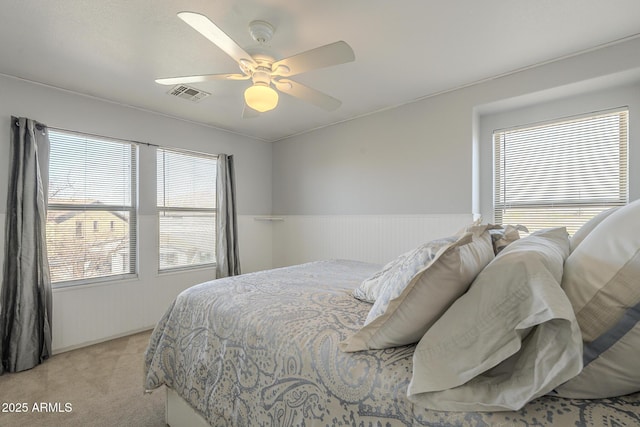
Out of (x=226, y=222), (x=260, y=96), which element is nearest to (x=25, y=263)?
(x=226, y=222)

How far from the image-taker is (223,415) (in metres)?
1.19

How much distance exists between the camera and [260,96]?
170 centimetres

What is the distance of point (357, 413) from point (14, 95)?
3516mm

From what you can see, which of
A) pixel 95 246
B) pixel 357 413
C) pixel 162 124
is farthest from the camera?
pixel 162 124

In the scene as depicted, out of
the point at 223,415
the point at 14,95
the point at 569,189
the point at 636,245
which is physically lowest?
the point at 223,415

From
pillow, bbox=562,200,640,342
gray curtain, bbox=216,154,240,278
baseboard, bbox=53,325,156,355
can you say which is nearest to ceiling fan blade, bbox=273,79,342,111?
pillow, bbox=562,200,640,342

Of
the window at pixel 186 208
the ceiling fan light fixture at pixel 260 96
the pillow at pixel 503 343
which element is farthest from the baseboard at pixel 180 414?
the window at pixel 186 208

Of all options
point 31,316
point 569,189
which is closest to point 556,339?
point 569,189

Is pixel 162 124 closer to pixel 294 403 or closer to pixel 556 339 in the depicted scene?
pixel 294 403

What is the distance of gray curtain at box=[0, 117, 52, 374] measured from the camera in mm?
2270

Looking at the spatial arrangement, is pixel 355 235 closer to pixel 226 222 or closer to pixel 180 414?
pixel 226 222

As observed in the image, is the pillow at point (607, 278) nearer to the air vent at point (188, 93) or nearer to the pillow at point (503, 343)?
the pillow at point (503, 343)

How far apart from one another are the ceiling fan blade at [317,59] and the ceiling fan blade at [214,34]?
0.18 metres

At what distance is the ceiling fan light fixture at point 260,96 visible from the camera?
1.69 m
